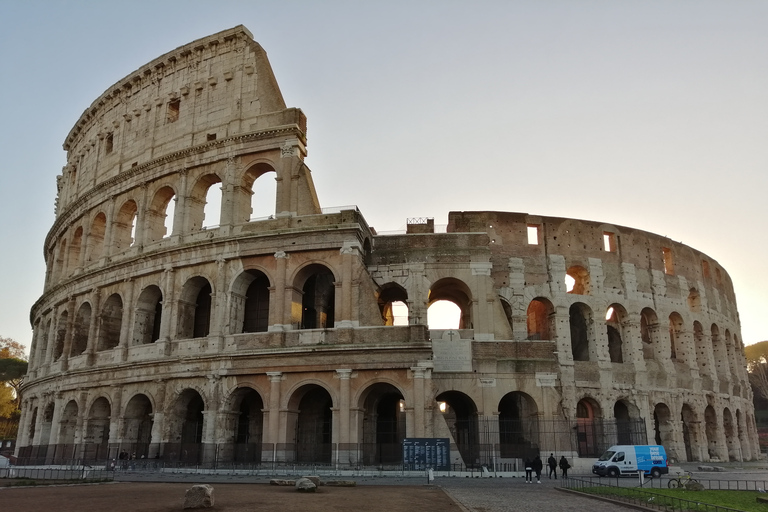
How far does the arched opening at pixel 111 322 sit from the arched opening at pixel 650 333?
84.4ft

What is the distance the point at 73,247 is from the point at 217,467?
18.1m

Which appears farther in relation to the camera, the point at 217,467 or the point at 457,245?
the point at 457,245

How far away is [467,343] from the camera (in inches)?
994

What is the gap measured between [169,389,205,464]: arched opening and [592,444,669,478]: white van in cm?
1501

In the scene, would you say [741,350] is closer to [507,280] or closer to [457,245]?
[507,280]

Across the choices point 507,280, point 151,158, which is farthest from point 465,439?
point 151,158

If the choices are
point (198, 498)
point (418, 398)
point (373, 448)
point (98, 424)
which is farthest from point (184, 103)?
point (198, 498)

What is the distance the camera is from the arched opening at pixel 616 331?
31672mm

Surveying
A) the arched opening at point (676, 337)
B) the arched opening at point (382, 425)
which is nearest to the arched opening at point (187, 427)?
the arched opening at point (382, 425)

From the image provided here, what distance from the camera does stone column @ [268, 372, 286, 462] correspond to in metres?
22.5

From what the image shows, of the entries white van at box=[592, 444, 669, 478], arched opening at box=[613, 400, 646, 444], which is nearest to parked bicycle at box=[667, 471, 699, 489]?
white van at box=[592, 444, 669, 478]

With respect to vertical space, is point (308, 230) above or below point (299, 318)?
above

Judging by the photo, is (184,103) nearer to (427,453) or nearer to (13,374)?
(427,453)

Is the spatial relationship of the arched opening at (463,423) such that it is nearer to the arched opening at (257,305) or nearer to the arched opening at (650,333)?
the arched opening at (257,305)
